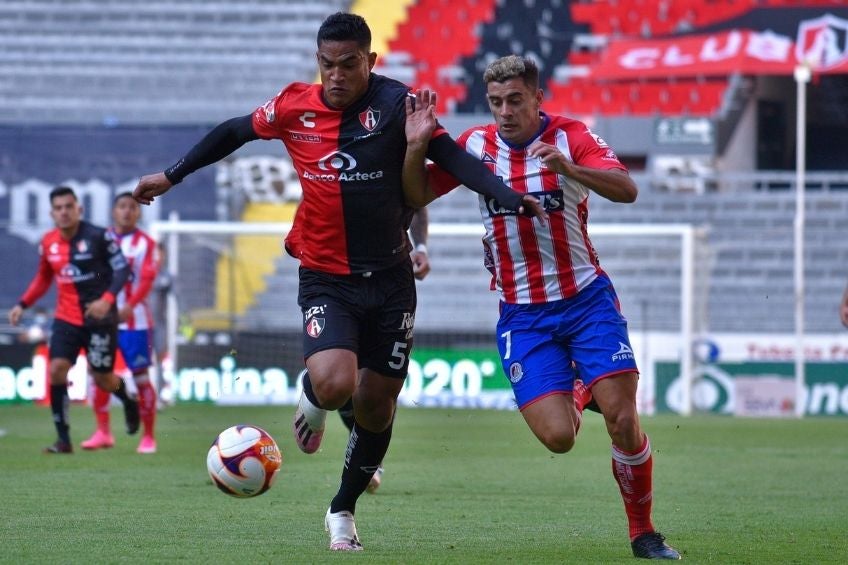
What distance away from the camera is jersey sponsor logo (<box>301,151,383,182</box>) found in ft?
20.6

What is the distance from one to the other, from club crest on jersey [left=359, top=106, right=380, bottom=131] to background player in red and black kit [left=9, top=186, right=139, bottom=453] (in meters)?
6.39

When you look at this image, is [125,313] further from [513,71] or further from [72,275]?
[513,71]

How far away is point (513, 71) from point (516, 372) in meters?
1.30

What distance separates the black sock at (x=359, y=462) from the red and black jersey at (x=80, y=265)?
6378 millimetres

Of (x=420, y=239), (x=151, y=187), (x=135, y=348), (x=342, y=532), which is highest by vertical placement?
(x=151, y=187)

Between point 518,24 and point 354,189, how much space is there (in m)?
21.5

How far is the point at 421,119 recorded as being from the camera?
20.4ft

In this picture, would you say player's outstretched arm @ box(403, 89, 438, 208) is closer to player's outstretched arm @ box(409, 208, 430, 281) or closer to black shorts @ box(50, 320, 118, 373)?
player's outstretched arm @ box(409, 208, 430, 281)

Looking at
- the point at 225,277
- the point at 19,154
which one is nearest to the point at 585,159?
the point at 225,277

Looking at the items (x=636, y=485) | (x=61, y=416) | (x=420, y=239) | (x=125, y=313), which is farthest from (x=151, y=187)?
(x=125, y=313)

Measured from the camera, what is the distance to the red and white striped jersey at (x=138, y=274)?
13398 millimetres

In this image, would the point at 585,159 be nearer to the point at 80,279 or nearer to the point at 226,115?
the point at 80,279

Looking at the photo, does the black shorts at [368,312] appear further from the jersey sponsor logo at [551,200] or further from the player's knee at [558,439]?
the player's knee at [558,439]

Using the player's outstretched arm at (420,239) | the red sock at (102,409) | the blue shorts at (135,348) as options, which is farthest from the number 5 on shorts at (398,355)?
the blue shorts at (135,348)
